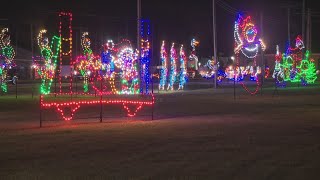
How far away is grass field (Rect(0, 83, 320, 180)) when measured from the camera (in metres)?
10.2

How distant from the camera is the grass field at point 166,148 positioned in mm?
10195

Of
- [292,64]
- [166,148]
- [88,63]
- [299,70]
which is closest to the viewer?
[166,148]

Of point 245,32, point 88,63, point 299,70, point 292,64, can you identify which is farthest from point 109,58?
point 292,64

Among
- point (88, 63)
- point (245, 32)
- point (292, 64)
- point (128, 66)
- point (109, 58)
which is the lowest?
point (128, 66)

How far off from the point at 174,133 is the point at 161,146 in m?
2.66

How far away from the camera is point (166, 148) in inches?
512

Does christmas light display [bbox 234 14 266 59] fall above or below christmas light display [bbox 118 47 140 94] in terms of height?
above

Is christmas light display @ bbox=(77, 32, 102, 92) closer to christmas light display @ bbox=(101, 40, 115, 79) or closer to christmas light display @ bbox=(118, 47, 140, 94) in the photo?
christmas light display @ bbox=(101, 40, 115, 79)

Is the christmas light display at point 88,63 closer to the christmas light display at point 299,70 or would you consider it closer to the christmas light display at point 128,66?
the christmas light display at point 128,66

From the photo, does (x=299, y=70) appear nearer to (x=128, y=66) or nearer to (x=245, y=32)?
(x=245, y=32)

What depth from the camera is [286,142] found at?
45.7ft

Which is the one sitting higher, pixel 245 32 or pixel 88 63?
pixel 245 32

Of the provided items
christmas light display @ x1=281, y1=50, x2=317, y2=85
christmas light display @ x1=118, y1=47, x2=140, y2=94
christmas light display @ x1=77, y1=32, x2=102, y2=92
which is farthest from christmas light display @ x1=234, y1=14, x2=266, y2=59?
christmas light display @ x1=77, y1=32, x2=102, y2=92

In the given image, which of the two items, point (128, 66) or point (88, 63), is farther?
point (88, 63)
